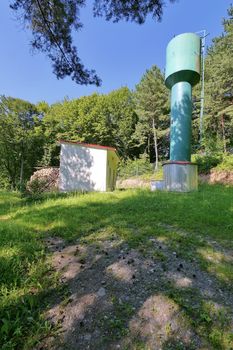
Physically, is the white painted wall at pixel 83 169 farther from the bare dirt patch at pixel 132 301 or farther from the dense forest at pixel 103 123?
the dense forest at pixel 103 123

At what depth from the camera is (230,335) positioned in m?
2.06

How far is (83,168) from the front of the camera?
12141 mm

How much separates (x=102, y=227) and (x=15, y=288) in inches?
82.1

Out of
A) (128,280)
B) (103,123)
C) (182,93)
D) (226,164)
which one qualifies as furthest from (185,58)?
(103,123)

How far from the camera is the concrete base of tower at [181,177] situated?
9.55m

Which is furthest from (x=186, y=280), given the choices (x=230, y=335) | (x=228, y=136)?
(x=228, y=136)

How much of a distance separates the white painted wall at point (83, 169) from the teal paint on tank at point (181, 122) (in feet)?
11.7

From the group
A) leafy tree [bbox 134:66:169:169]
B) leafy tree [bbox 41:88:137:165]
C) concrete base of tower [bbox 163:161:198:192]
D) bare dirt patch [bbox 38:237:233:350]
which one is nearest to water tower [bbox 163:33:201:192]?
concrete base of tower [bbox 163:161:198:192]

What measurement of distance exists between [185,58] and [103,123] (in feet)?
57.5

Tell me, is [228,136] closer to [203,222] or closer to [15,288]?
[203,222]

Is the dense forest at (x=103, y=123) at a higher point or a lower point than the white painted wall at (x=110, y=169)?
higher

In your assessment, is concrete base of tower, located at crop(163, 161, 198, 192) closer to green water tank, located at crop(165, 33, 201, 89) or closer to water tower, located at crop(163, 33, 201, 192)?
water tower, located at crop(163, 33, 201, 192)

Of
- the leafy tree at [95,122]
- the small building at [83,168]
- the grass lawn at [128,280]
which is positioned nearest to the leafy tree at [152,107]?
the leafy tree at [95,122]

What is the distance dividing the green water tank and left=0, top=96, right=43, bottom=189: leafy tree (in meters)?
17.9
